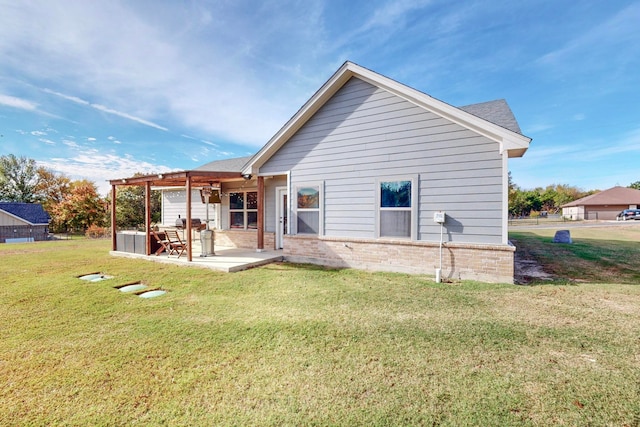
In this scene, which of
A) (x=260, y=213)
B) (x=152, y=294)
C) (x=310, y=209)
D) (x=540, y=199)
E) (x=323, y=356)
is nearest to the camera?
(x=323, y=356)

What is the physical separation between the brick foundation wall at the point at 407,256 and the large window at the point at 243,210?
10.3 feet

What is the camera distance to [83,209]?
93.1 ft

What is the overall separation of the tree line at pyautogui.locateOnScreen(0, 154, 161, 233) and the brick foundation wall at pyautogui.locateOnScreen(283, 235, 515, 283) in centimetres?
2351

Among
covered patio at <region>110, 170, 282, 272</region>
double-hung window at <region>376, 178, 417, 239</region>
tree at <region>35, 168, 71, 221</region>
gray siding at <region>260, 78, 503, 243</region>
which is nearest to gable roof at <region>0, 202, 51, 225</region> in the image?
tree at <region>35, 168, 71, 221</region>

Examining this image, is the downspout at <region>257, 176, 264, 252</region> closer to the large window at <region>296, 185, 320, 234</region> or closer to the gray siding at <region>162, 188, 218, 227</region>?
the large window at <region>296, 185, 320, 234</region>

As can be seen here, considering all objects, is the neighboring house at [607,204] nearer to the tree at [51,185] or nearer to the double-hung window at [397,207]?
the double-hung window at [397,207]

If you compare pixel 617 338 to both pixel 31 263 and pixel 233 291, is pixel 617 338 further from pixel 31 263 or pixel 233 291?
pixel 31 263

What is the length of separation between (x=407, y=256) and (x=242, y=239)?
7038 millimetres

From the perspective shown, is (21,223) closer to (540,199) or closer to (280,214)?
(280,214)

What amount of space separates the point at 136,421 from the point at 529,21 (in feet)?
43.1

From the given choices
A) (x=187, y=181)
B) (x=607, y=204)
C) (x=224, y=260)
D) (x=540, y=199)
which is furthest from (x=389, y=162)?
(x=540, y=199)

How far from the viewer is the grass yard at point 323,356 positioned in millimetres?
2199

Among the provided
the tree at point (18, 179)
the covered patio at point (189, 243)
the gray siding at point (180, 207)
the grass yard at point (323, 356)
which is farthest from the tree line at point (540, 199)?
the tree at point (18, 179)

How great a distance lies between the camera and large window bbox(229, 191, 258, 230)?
440 inches
